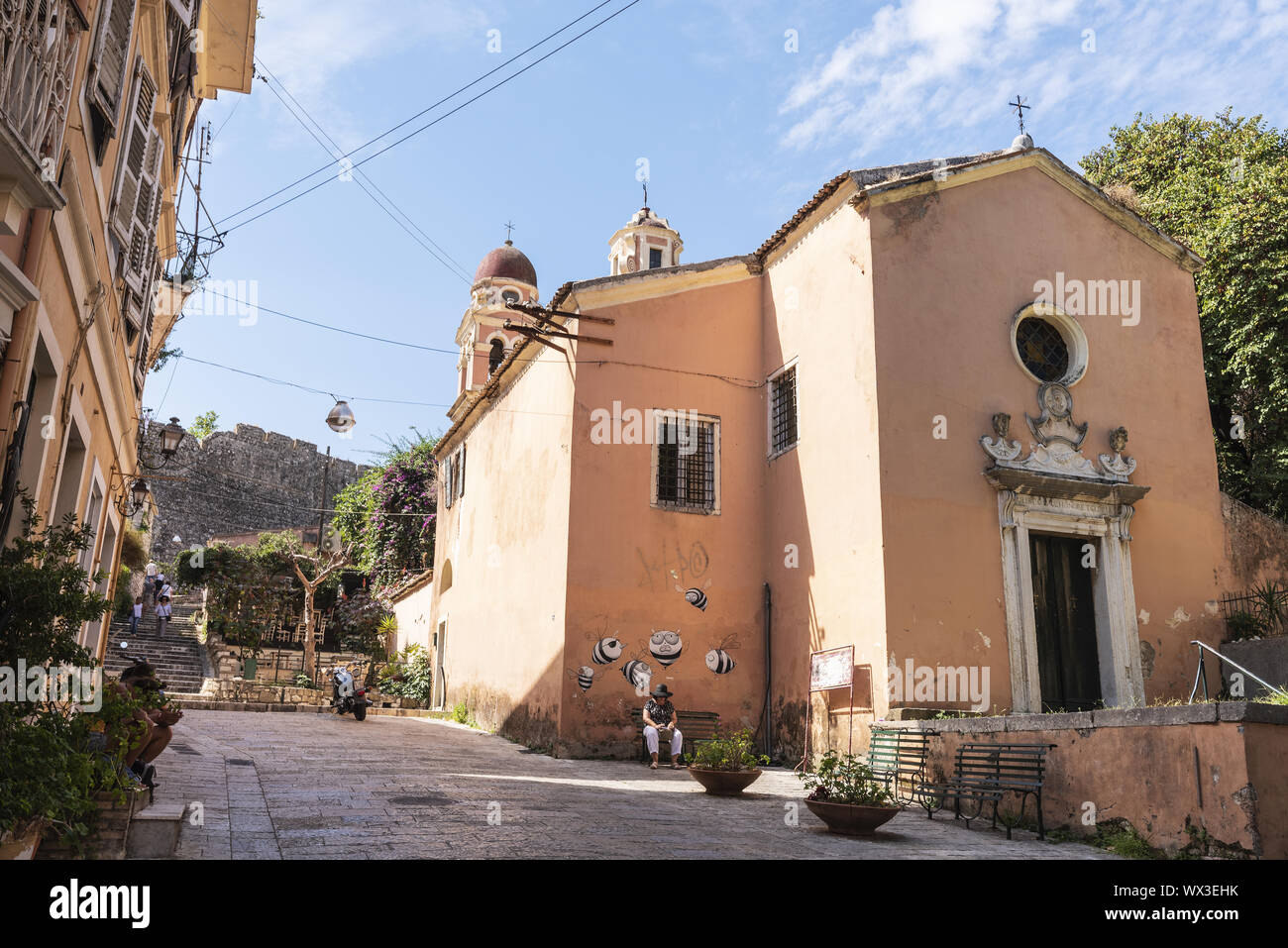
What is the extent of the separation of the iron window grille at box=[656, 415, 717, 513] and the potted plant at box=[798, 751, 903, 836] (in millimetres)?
6871

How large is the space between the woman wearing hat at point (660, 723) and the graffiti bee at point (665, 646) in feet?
3.18

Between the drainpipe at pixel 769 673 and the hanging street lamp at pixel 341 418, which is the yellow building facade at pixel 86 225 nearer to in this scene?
the hanging street lamp at pixel 341 418

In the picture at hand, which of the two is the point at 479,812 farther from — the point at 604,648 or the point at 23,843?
the point at 604,648

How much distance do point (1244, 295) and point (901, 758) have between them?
471 inches

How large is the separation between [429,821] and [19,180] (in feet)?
16.0

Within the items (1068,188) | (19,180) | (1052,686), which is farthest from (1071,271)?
(19,180)

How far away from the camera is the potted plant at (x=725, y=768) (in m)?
10.3

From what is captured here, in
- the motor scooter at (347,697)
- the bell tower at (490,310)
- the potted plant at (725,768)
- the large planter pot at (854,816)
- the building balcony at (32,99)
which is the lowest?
the large planter pot at (854,816)

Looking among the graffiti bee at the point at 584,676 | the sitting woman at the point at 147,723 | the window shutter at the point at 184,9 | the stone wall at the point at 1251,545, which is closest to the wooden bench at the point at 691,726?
the graffiti bee at the point at 584,676

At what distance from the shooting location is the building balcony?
4.99 metres

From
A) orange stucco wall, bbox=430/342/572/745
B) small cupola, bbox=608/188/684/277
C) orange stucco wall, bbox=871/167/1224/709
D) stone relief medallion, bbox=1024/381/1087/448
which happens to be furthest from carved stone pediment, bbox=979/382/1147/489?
small cupola, bbox=608/188/684/277

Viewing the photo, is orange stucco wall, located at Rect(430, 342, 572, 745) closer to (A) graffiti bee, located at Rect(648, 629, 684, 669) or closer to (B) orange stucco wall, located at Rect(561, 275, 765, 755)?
(B) orange stucco wall, located at Rect(561, 275, 765, 755)

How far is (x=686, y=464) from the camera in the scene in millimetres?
15516

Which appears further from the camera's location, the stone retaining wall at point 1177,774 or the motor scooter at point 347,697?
the motor scooter at point 347,697
